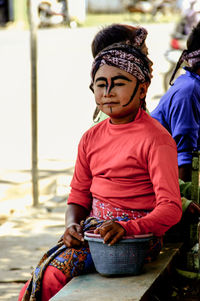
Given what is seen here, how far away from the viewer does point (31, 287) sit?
296cm

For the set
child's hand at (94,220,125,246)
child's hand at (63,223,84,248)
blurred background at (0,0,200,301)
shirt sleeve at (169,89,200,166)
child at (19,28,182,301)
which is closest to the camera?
child's hand at (94,220,125,246)

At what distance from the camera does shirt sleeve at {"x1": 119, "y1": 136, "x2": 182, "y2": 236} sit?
9.14 ft

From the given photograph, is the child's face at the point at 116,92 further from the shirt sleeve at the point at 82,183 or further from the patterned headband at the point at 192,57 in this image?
the patterned headband at the point at 192,57

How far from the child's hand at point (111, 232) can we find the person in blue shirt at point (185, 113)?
1135mm

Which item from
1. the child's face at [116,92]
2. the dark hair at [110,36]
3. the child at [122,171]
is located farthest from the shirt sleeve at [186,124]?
the child's face at [116,92]

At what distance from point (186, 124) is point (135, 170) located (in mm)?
904

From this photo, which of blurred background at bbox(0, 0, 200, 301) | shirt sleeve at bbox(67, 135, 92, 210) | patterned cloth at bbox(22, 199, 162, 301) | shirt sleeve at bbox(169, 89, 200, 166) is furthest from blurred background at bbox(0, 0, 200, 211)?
patterned cloth at bbox(22, 199, 162, 301)

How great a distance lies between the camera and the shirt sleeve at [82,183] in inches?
127

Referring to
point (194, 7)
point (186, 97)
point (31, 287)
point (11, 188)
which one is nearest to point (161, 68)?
point (194, 7)

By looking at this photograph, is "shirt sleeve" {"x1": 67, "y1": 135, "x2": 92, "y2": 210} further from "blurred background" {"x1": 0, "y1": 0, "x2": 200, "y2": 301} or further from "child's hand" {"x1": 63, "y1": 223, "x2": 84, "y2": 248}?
"blurred background" {"x1": 0, "y1": 0, "x2": 200, "y2": 301}

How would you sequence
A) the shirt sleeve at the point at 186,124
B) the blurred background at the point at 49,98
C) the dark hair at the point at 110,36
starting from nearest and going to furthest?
the shirt sleeve at the point at 186,124 < the dark hair at the point at 110,36 < the blurred background at the point at 49,98

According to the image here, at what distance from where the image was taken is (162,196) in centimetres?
282

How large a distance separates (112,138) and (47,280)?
0.76 meters

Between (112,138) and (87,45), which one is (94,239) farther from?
(87,45)
